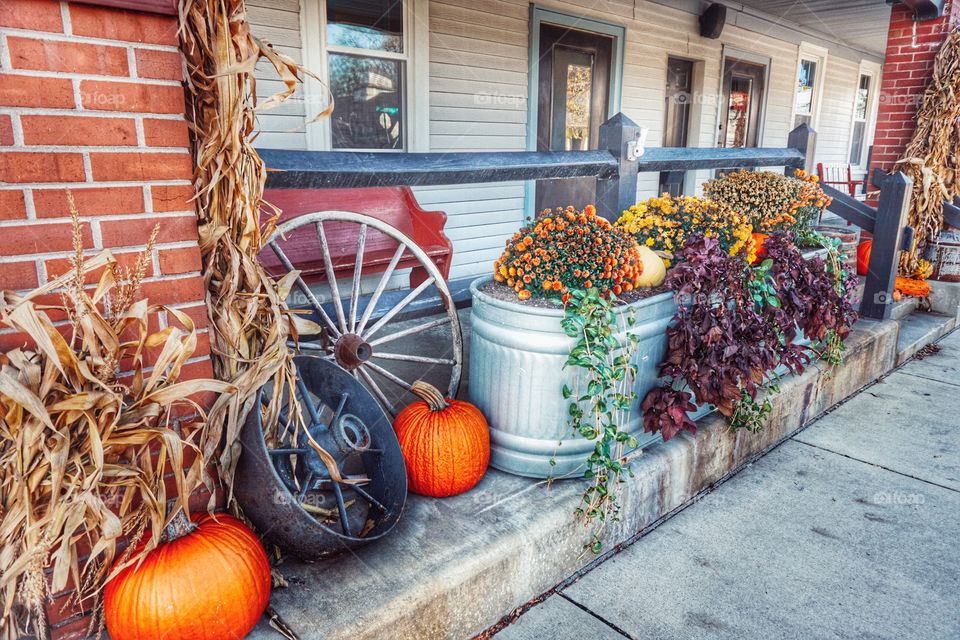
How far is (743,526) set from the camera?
2.60 meters

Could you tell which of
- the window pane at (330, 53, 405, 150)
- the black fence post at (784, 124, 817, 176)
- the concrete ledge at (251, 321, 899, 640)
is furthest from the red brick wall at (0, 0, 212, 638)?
the black fence post at (784, 124, 817, 176)

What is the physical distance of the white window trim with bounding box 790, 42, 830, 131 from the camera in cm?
991

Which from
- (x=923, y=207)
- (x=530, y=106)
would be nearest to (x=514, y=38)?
(x=530, y=106)

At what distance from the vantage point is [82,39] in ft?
4.61

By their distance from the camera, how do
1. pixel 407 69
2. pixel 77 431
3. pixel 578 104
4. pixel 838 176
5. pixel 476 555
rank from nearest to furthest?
pixel 77 431 < pixel 476 555 < pixel 407 69 < pixel 578 104 < pixel 838 176

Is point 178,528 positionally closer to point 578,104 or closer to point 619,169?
point 619,169

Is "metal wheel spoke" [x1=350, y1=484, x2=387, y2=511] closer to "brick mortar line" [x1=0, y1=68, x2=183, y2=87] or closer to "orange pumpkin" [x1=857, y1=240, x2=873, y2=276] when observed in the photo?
"brick mortar line" [x1=0, y1=68, x2=183, y2=87]

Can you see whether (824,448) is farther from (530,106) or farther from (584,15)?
(584,15)

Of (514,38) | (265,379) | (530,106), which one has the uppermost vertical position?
(514,38)

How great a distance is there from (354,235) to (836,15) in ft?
27.1

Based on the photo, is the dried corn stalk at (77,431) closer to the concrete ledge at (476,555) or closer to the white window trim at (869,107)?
the concrete ledge at (476,555)

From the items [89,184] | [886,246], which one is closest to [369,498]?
[89,184]

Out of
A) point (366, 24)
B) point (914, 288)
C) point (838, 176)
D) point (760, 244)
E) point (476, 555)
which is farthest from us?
point (838, 176)

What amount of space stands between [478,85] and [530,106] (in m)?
0.67
